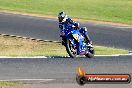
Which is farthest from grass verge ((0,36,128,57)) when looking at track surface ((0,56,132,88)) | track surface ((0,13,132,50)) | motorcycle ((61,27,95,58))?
track surface ((0,56,132,88))

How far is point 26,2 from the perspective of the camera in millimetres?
43312

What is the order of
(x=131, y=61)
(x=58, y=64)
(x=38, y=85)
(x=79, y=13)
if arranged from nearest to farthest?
(x=38, y=85) < (x=58, y=64) < (x=131, y=61) < (x=79, y=13)

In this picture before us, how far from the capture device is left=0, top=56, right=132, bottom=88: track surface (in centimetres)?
1335

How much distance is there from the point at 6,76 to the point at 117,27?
64.0 feet

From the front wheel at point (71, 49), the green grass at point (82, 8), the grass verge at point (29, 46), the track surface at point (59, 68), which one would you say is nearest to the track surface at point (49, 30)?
the grass verge at point (29, 46)

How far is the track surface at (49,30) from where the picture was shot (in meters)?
27.5

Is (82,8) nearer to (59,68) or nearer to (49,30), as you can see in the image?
(49,30)

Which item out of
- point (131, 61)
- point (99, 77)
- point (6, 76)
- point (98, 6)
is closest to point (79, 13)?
point (98, 6)

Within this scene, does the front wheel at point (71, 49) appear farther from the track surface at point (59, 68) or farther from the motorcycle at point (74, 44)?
the track surface at point (59, 68)

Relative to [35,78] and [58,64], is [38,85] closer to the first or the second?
[35,78]

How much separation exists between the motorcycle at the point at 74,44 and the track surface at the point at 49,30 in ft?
21.9

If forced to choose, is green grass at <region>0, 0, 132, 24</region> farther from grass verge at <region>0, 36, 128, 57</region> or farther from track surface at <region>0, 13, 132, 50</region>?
grass verge at <region>0, 36, 128, 57</region>

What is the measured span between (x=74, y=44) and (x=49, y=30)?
39.1 ft

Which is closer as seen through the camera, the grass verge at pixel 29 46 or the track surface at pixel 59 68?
the track surface at pixel 59 68
